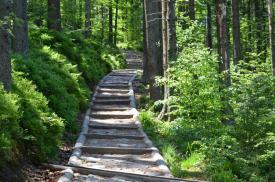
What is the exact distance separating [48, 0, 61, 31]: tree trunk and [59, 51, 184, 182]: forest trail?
5.21m

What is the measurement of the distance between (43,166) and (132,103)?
8.21 metres

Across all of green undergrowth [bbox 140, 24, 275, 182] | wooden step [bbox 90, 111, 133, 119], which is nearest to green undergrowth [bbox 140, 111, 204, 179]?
green undergrowth [bbox 140, 24, 275, 182]

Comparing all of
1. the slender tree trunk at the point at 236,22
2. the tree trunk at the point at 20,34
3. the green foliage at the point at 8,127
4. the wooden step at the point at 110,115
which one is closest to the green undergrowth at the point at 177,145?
the wooden step at the point at 110,115

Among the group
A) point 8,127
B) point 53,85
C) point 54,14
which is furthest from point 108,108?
point 8,127

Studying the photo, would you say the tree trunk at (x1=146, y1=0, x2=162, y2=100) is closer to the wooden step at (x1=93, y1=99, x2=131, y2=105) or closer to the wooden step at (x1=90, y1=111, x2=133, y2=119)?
the wooden step at (x1=93, y1=99, x2=131, y2=105)

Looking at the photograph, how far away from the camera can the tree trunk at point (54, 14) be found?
19469mm

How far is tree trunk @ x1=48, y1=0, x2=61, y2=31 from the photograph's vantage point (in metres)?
19.5

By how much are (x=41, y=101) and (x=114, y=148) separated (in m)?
1.98

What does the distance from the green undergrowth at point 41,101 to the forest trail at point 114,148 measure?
23.0 inches

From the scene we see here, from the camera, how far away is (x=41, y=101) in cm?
893

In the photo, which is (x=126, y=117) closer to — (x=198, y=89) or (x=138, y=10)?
(x=198, y=89)

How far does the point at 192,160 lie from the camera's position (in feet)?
27.1

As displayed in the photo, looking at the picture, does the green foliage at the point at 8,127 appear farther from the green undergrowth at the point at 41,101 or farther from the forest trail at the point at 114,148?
the forest trail at the point at 114,148

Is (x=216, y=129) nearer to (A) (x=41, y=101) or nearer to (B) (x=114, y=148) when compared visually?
Result: (B) (x=114, y=148)
